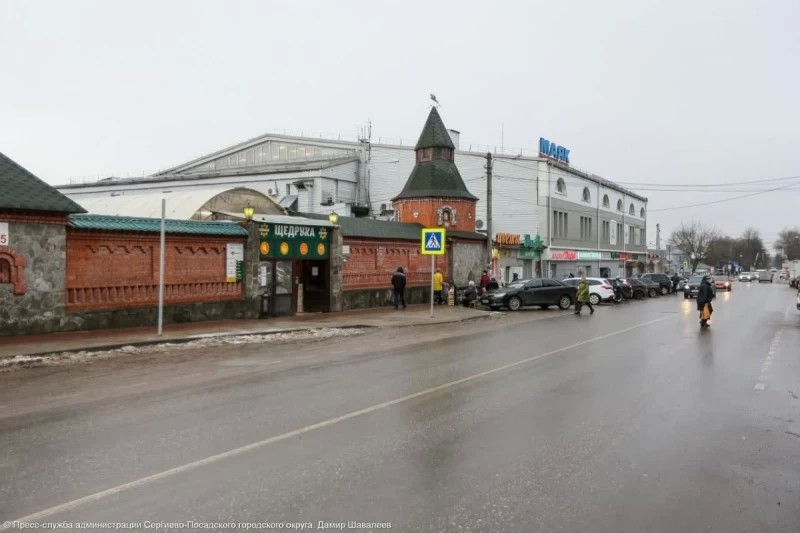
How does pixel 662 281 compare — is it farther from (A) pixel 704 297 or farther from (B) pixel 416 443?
(B) pixel 416 443

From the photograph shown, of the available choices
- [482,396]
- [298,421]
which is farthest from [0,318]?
[482,396]

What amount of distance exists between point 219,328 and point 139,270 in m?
2.77

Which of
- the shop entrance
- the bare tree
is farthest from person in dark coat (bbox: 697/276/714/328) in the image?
the bare tree

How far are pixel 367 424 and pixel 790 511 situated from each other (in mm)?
3996

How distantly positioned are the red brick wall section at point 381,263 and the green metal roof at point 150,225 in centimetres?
579

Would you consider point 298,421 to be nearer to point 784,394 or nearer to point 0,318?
point 784,394

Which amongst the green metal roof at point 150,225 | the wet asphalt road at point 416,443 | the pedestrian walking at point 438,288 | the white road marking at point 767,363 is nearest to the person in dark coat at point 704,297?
the white road marking at point 767,363

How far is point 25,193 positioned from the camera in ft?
47.7

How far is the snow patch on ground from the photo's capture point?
1154 cm

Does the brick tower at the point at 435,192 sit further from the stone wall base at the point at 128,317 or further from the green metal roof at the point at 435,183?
the stone wall base at the point at 128,317

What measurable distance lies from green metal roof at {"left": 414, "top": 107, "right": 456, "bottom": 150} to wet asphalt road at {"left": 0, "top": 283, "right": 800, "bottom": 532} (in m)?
27.3

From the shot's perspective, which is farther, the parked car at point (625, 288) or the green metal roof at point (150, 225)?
the parked car at point (625, 288)

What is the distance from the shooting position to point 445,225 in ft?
Answer: 113

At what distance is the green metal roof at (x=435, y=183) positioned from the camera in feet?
115
